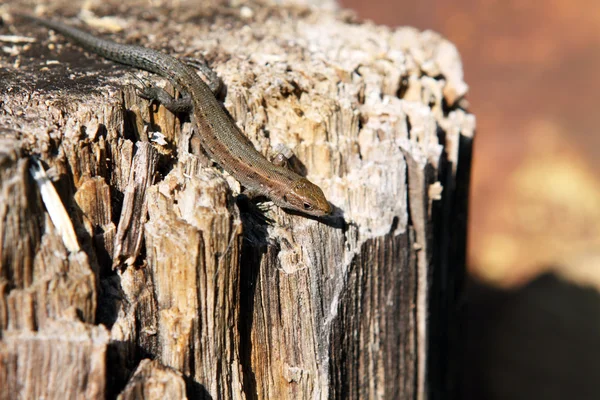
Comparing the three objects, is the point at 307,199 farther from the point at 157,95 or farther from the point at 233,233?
the point at 157,95

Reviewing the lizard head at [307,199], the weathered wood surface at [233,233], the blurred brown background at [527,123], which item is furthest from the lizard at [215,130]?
the blurred brown background at [527,123]

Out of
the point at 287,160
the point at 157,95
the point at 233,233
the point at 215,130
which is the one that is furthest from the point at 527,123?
the point at 233,233

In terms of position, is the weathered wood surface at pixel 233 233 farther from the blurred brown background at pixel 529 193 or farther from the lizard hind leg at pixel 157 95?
the blurred brown background at pixel 529 193

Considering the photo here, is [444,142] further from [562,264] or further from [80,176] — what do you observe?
[562,264]

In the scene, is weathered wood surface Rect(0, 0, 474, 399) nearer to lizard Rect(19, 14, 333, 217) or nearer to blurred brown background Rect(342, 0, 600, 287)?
lizard Rect(19, 14, 333, 217)

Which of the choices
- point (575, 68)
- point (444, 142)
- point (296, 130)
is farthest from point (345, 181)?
point (575, 68)

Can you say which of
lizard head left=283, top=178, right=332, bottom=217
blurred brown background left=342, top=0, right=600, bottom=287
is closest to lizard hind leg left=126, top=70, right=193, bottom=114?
lizard head left=283, top=178, right=332, bottom=217
